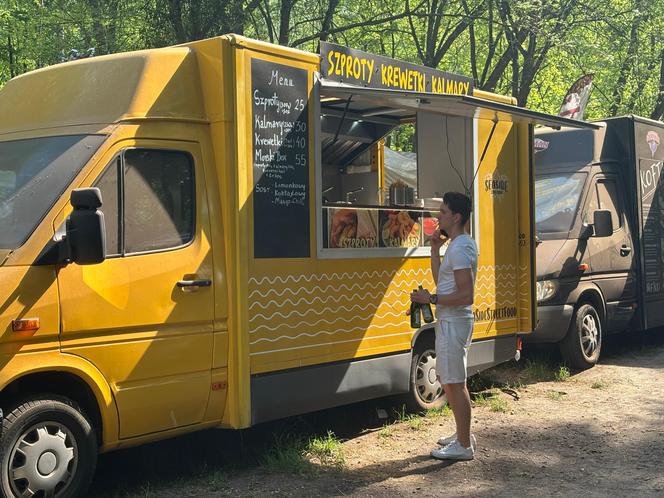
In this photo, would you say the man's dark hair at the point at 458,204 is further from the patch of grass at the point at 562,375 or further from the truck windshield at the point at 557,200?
the truck windshield at the point at 557,200

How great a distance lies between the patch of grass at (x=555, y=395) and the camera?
8.38 metres

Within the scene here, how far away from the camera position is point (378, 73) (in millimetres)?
6812

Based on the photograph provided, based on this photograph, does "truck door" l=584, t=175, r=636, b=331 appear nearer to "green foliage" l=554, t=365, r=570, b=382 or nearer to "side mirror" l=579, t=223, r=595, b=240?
"side mirror" l=579, t=223, r=595, b=240

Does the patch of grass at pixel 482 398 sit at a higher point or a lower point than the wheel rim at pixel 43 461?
lower

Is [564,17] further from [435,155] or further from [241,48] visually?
[241,48]

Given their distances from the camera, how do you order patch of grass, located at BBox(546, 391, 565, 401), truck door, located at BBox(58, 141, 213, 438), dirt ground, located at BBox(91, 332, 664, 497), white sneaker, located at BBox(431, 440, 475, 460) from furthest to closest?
1. patch of grass, located at BBox(546, 391, 565, 401)
2. white sneaker, located at BBox(431, 440, 475, 460)
3. dirt ground, located at BBox(91, 332, 664, 497)
4. truck door, located at BBox(58, 141, 213, 438)

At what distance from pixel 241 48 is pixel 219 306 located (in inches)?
70.1

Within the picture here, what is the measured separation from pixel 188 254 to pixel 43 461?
1544mm

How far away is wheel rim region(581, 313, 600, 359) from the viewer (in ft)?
32.8

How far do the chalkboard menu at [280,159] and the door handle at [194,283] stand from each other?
16.9 inches

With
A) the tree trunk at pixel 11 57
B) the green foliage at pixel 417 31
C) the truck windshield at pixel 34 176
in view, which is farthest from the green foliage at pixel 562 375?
the tree trunk at pixel 11 57

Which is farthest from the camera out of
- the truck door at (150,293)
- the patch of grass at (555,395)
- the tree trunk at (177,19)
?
the tree trunk at (177,19)

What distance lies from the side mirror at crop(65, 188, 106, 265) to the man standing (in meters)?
2.48

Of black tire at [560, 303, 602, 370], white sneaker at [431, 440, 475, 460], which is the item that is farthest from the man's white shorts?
black tire at [560, 303, 602, 370]
